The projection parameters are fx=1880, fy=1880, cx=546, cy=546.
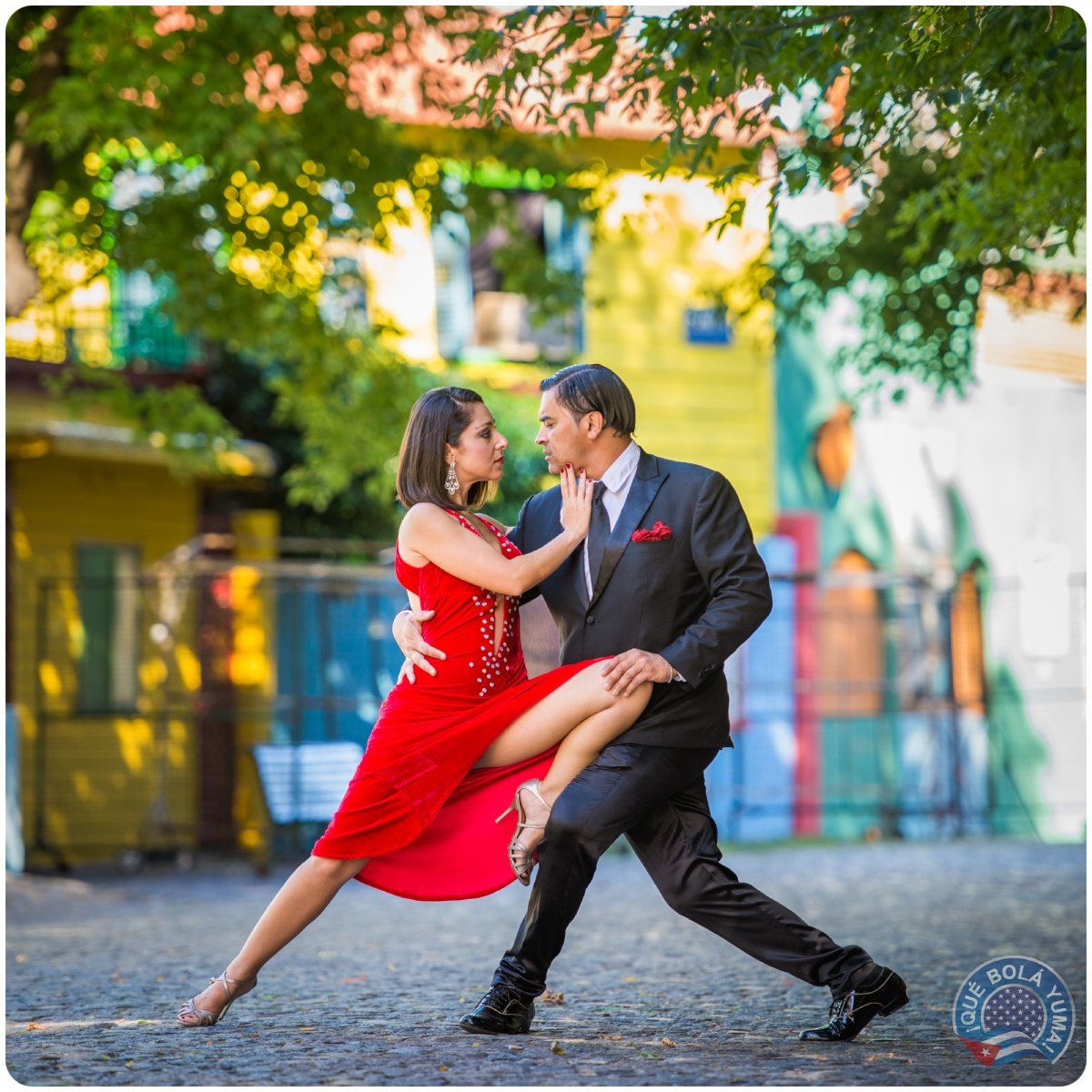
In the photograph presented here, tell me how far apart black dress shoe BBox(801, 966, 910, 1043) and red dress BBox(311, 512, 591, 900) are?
1.08 meters

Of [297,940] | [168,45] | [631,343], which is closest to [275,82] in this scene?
[168,45]

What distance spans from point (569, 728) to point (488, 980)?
2752 mm

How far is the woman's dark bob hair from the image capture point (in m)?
5.91

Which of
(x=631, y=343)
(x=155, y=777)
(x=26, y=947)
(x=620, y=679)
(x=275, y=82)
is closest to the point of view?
(x=620, y=679)

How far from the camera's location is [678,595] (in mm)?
5785

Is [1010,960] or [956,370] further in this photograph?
[956,370]

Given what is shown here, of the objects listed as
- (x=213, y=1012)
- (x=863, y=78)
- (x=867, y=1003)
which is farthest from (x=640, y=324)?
(x=867, y=1003)

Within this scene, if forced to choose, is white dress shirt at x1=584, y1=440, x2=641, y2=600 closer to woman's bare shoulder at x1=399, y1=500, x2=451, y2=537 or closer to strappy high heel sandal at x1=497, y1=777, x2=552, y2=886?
woman's bare shoulder at x1=399, y1=500, x2=451, y2=537

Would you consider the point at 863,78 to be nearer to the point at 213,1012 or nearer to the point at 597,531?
the point at 597,531

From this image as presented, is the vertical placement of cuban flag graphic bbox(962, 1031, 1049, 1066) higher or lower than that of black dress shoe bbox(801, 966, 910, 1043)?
lower

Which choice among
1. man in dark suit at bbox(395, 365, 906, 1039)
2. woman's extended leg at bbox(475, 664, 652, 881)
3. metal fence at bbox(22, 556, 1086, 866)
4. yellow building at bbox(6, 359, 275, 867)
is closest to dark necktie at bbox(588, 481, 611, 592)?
man in dark suit at bbox(395, 365, 906, 1039)

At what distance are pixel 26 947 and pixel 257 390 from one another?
439 inches

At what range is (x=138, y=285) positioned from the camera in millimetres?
19203

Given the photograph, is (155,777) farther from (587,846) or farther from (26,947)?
(587,846)
